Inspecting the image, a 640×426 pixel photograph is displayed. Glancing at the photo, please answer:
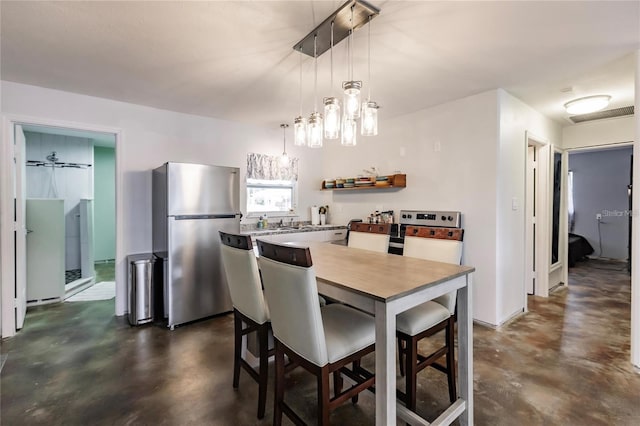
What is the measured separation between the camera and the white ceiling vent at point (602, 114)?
3.60 m

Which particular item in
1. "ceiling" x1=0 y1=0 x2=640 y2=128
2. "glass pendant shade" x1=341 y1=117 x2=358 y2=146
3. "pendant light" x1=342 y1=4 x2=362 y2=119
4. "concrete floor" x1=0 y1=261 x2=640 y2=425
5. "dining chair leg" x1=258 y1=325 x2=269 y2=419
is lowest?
"concrete floor" x1=0 y1=261 x2=640 y2=425

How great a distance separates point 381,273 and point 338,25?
4.95ft

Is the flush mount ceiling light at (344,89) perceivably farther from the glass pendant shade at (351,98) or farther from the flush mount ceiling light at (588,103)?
the flush mount ceiling light at (588,103)

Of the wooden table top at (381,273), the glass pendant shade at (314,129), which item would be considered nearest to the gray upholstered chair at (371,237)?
the wooden table top at (381,273)

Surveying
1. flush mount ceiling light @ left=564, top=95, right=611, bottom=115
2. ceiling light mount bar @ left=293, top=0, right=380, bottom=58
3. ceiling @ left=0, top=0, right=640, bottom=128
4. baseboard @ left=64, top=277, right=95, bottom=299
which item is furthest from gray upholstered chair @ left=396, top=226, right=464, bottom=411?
baseboard @ left=64, top=277, right=95, bottom=299

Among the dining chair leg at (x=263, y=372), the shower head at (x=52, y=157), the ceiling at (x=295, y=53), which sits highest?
the ceiling at (x=295, y=53)

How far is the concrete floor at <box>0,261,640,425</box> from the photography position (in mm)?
1775

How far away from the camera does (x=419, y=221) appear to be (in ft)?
11.6

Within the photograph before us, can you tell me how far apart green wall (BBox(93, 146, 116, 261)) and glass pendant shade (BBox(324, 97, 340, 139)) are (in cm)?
597

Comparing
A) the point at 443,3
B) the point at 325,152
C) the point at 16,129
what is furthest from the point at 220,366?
the point at 325,152

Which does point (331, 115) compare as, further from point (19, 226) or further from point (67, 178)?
point (67, 178)

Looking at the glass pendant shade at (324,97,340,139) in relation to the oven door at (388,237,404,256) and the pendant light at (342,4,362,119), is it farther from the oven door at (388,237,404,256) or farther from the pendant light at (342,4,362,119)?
the oven door at (388,237,404,256)

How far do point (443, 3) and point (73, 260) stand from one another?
6.46 metres

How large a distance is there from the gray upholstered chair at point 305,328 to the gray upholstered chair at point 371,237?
999 mm
